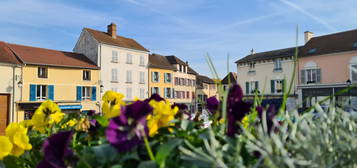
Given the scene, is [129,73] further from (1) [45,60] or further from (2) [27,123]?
(2) [27,123]

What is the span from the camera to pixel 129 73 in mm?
26375

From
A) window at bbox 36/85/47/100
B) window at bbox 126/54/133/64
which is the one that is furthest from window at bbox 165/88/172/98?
window at bbox 36/85/47/100

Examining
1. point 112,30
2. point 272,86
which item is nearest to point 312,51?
point 272,86

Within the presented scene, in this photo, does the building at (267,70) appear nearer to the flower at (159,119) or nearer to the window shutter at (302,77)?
the window shutter at (302,77)

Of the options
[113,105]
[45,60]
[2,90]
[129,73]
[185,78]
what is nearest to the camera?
[113,105]

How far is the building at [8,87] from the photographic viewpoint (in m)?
18.1

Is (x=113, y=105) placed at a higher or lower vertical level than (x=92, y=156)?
higher

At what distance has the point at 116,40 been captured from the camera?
26.7 m

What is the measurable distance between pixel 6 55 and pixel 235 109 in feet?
71.9

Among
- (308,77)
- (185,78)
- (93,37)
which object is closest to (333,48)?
(308,77)

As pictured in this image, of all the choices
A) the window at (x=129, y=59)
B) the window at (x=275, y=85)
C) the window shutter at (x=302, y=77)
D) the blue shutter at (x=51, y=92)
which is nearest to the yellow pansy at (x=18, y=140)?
the blue shutter at (x=51, y=92)

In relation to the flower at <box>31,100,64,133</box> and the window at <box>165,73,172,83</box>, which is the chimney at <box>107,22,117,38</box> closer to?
the window at <box>165,73,172,83</box>

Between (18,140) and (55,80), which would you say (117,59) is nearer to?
(55,80)

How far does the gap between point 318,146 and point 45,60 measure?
22.8 meters
